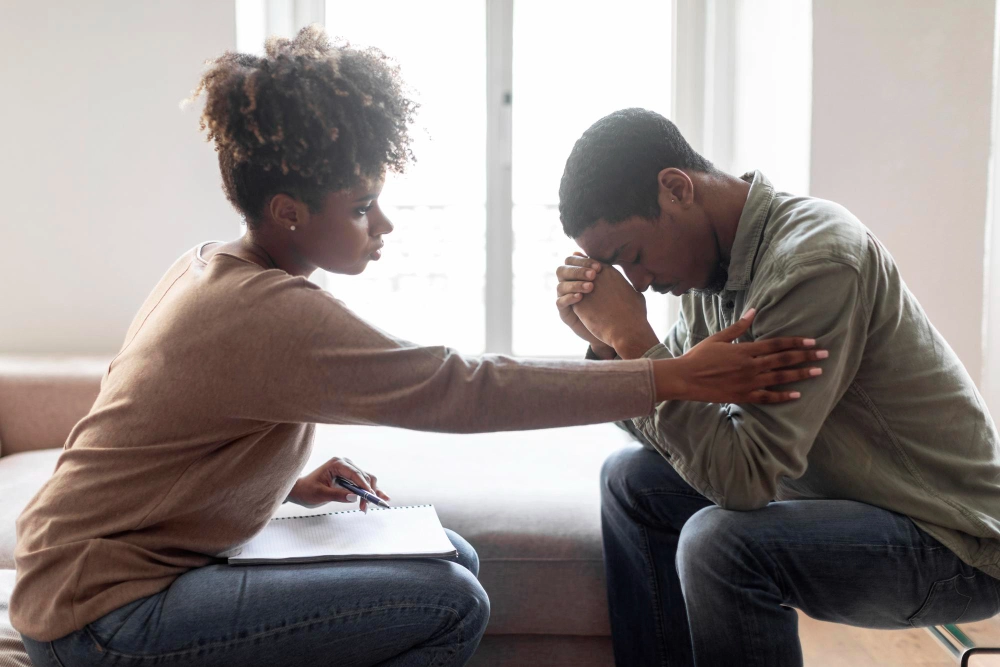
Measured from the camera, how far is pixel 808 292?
3.69 ft

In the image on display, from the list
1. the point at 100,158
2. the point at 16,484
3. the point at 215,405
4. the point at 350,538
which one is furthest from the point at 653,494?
the point at 100,158

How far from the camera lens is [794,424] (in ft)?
3.59

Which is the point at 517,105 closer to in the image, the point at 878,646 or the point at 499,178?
the point at 499,178

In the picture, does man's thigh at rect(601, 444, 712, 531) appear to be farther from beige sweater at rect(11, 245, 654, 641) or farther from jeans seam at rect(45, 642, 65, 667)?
jeans seam at rect(45, 642, 65, 667)

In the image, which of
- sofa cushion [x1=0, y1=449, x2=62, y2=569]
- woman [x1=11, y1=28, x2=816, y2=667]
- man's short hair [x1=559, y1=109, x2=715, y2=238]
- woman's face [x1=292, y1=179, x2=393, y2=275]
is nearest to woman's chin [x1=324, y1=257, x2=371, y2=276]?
woman's face [x1=292, y1=179, x2=393, y2=275]

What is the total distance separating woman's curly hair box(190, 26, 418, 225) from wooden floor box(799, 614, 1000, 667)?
1465mm

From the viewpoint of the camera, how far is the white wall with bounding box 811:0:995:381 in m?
2.07

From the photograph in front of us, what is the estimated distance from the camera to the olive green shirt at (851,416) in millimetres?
1114

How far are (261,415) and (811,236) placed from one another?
778 millimetres

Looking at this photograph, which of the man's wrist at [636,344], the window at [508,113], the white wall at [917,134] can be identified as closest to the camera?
the man's wrist at [636,344]

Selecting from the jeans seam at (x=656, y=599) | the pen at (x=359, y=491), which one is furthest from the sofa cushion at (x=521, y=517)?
the pen at (x=359, y=491)

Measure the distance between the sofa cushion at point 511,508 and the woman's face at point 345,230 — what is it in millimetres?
642

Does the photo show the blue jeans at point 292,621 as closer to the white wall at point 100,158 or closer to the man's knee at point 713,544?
the man's knee at point 713,544

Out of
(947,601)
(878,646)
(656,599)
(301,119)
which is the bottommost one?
(878,646)
